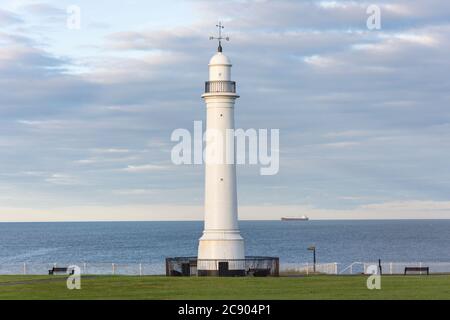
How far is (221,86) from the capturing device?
54500 mm

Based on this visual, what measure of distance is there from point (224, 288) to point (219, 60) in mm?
18023

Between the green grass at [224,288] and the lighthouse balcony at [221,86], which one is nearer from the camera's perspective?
the green grass at [224,288]

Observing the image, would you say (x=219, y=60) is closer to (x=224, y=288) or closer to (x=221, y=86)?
(x=221, y=86)

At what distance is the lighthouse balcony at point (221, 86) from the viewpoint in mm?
54438

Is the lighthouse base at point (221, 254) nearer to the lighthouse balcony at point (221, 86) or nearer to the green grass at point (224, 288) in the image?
the green grass at point (224, 288)

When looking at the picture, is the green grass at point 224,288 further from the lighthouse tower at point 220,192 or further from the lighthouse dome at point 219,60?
the lighthouse dome at point 219,60

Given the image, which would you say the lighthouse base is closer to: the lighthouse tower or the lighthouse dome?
the lighthouse tower

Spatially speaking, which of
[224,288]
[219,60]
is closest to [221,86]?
[219,60]

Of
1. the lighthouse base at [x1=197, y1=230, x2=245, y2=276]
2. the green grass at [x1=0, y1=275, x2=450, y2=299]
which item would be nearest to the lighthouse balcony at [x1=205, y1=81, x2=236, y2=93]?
the lighthouse base at [x1=197, y1=230, x2=245, y2=276]

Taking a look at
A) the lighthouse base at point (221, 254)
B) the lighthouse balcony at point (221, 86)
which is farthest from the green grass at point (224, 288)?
the lighthouse balcony at point (221, 86)

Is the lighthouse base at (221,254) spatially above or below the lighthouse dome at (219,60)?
below

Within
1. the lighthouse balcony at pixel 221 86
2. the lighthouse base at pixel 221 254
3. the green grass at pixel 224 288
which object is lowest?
the green grass at pixel 224 288
